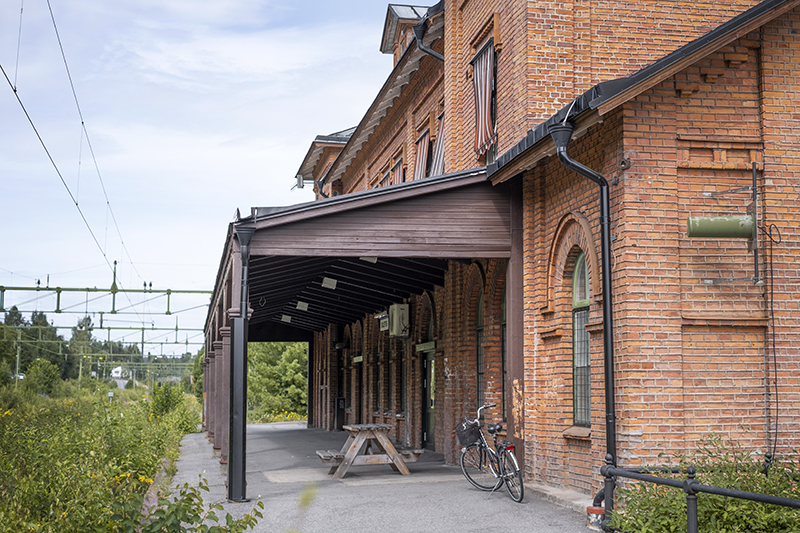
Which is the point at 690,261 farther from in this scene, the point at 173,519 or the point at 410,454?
the point at 410,454

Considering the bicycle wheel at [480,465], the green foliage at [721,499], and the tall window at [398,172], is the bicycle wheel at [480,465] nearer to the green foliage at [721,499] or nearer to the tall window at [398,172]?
the green foliage at [721,499]

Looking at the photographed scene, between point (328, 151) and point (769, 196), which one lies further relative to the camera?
point (328, 151)

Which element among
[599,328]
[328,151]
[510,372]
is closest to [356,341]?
[328,151]

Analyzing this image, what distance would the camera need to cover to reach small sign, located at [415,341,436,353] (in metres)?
15.9

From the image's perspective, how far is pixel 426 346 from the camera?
1633 cm

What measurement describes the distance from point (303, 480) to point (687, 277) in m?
6.67

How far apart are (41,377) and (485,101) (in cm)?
2945

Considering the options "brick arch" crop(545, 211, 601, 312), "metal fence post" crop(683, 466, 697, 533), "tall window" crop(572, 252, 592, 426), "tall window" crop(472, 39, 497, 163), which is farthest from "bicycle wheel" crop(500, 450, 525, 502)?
"tall window" crop(472, 39, 497, 163)

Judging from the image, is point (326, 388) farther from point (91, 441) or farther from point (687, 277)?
point (687, 277)

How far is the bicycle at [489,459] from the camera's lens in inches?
373

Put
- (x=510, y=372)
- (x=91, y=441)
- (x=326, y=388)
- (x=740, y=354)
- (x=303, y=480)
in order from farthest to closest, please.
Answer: (x=326, y=388)
(x=303, y=480)
(x=510, y=372)
(x=91, y=441)
(x=740, y=354)

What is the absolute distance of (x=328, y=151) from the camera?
30.7m

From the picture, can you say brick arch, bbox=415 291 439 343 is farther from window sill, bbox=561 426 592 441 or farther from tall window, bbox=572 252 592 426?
window sill, bbox=561 426 592 441

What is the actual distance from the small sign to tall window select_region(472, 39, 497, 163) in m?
4.48
